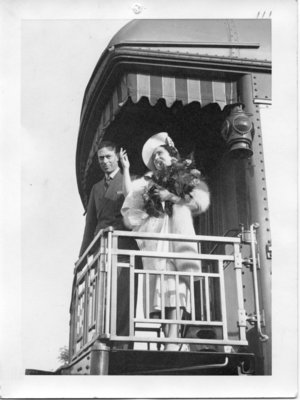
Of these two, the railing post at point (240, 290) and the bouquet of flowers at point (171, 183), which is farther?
the bouquet of flowers at point (171, 183)

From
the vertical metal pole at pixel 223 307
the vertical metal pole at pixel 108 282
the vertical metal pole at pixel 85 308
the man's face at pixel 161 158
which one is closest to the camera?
the vertical metal pole at pixel 108 282

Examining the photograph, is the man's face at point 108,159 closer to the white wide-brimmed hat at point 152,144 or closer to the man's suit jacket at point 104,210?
the man's suit jacket at point 104,210

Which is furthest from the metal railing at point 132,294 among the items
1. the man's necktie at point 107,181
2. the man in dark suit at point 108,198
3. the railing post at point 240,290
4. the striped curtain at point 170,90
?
the striped curtain at point 170,90

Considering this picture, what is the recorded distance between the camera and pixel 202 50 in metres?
5.84

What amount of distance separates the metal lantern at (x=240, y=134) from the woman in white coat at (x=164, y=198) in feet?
1.36

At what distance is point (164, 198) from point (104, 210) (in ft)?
1.87

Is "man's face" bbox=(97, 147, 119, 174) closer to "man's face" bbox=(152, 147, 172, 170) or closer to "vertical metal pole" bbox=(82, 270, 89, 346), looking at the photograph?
"man's face" bbox=(152, 147, 172, 170)

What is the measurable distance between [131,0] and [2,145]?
1.58 metres

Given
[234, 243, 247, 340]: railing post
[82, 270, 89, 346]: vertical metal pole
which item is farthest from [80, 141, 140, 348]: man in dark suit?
[234, 243, 247, 340]: railing post

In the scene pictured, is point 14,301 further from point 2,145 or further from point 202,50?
point 202,50

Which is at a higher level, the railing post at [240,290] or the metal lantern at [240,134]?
the metal lantern at [240,134]

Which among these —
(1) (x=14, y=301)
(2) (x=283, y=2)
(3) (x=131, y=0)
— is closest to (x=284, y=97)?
(2) (x=283, y=2)

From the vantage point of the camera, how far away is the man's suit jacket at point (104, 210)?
6.07 metres

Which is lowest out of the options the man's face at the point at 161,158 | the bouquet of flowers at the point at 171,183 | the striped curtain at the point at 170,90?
the bouquet of flowers at the point at 171,183
